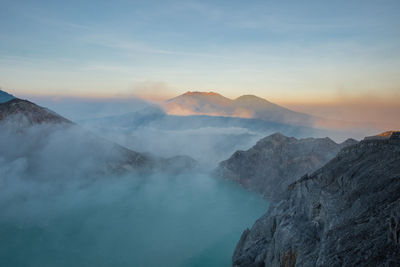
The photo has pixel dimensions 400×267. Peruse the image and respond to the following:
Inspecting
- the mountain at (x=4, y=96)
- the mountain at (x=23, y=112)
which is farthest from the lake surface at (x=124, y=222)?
the mountain at (x=4, y=96)

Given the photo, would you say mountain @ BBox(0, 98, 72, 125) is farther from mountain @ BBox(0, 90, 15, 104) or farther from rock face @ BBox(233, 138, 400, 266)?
rock face @ BBox(233, 138, 400, 266)

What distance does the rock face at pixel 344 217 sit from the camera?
10070mm

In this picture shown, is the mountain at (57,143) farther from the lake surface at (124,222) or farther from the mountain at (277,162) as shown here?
the mountain at (277,162)

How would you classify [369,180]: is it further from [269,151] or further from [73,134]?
[73,134]

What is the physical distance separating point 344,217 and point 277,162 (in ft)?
177

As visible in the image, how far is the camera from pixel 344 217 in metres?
14.1

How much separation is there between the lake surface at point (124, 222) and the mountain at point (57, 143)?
31.0 feet

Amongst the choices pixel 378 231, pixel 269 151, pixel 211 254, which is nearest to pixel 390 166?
pixel 378 231

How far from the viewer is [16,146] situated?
236 ft

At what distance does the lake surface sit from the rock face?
17.4 metres

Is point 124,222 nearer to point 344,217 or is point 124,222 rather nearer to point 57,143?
point 344,217

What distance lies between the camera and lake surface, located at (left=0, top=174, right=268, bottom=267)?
35.9m

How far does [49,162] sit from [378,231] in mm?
83191

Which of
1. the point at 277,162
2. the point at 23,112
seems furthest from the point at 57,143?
the point at 277,162
